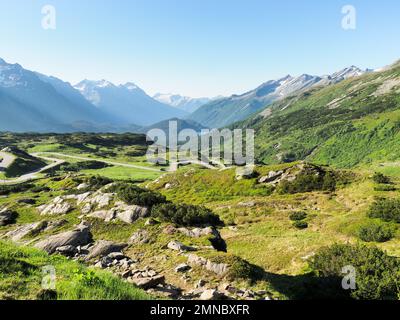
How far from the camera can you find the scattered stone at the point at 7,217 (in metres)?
41.3

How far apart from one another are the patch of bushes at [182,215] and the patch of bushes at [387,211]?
17.8m

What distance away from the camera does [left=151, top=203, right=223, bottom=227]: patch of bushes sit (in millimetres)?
30578

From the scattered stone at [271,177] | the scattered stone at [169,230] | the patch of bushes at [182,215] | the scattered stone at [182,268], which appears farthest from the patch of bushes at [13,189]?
the scattered stone at [182,268]

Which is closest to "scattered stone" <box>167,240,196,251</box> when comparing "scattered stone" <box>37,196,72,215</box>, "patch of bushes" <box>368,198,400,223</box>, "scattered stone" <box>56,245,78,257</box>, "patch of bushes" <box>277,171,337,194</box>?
"scattered stone" <box>56,245,78,257</box>

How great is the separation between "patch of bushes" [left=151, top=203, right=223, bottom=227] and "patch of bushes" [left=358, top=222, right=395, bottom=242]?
1471 cm

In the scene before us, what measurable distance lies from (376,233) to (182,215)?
1815 centimetres

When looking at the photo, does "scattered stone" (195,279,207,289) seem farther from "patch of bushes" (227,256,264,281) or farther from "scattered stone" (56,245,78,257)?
"scattered stone" (56,245,78,257)

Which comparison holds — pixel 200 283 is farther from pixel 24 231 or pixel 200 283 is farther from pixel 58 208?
pixel 58 208

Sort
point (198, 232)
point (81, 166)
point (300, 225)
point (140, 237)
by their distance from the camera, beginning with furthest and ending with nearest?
point (81, 166) < point (300, 225) < point (198, 232) < point (140, 237)

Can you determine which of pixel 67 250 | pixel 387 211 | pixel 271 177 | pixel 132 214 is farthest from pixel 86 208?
pixel 271 177

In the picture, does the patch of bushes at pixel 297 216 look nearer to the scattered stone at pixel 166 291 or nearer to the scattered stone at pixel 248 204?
the scattered stone at pixel 248 204

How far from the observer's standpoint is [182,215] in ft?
101
